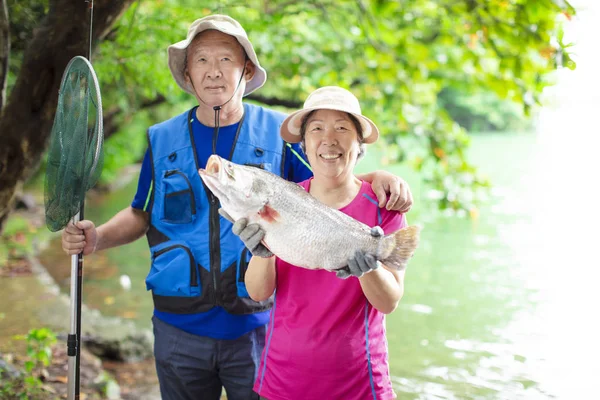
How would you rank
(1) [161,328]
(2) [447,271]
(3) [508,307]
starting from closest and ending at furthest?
(1) [161,328] < (3) [508,307] < (2) [447,271]

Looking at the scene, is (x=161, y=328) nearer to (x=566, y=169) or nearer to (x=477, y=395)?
(x=477, y=395)

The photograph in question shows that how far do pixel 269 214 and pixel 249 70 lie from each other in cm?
115

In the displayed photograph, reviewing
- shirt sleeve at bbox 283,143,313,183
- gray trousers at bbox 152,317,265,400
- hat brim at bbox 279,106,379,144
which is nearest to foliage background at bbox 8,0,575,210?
shirt sleeve at bbox 283,143,313,183

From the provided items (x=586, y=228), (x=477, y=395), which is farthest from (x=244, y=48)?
(x=586, y=228)

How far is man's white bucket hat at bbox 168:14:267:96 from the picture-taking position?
303 centimetres

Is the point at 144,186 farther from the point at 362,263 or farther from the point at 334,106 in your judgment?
the point at 362,263

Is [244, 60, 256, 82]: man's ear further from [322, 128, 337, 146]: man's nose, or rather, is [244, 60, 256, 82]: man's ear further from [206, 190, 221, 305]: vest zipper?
[322, 128, 337, 146]: man's nose

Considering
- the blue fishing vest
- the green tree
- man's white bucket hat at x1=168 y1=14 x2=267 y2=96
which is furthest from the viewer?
the green tree

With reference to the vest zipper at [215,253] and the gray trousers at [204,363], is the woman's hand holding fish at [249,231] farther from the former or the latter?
the gray trousers at [204,363]

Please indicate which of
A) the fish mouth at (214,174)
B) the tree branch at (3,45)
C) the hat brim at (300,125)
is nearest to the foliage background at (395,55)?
the tree branch at (3,45)

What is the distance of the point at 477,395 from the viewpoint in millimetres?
6668

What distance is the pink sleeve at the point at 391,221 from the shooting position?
261 centimetres

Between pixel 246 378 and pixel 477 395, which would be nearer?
pixel 246 378

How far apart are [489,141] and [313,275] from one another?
137ft
